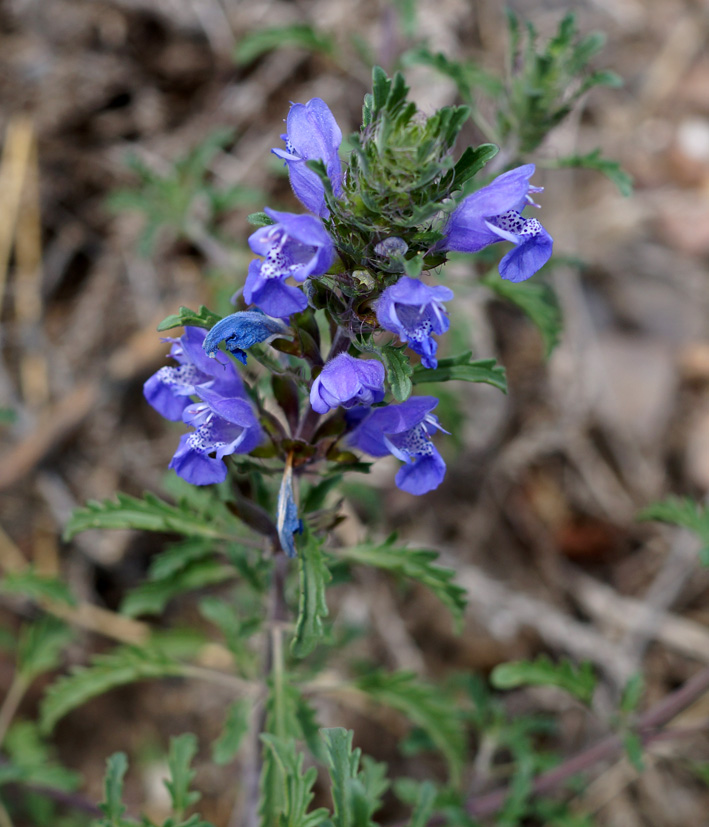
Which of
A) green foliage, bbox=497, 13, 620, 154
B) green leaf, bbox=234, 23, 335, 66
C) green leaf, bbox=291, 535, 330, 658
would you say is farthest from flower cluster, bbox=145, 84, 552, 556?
green leaf, bbox=234, 23, 335, 66

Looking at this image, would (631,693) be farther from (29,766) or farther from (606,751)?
(29,766)

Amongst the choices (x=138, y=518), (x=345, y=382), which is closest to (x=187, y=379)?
(x=138, y=518)

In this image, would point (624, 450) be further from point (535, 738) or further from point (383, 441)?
point (383, 441)

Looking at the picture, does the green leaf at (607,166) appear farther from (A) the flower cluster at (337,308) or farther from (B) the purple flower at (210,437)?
(B) the purple flower at (210,437)

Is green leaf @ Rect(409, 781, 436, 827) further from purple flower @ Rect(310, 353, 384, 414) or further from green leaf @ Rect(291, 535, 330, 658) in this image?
purple flower @ Rect(310, 353, 384, 414)

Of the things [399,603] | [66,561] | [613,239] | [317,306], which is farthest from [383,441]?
[613,239]

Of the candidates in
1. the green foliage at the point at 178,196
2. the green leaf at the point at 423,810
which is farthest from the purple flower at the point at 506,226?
the green foliage at the point at 178,196
